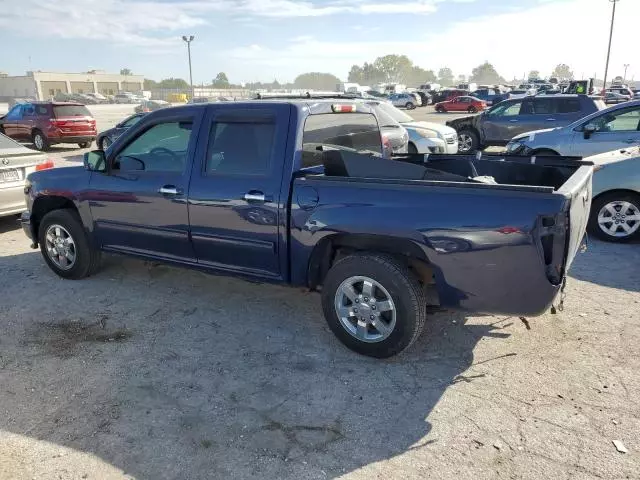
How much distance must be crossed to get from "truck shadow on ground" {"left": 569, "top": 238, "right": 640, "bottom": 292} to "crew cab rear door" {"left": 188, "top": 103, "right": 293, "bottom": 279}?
11.3ft

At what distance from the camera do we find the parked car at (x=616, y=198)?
616 centimetres

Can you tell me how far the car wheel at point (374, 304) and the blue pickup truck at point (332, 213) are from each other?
10 millimetres

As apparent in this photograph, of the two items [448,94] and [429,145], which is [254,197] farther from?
[448,94]

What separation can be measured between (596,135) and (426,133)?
3.54 meters

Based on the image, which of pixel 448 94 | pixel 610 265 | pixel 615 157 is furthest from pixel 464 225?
pixel 448 94

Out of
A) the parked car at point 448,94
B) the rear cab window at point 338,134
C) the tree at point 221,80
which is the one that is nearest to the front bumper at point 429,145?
the rear cab window at point 338,134

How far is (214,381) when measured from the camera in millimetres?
3537

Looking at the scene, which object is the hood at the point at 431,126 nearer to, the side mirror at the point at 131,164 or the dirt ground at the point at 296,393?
the dirt ground at the point at 296,393

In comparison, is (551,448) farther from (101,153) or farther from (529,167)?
Result: (101,153)

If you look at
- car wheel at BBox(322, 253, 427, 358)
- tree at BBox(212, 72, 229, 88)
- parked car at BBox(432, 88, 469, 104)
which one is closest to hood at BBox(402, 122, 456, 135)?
car wheel at BBox(322, 253, 427, 358)

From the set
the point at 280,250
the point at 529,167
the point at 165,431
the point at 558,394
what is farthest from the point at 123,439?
the point at 529,167

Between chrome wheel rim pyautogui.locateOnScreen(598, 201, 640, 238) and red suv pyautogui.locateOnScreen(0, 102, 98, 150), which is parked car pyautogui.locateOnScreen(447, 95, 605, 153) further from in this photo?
red suv pyautogui.locateOnScreen(0, 102, 98, 150)

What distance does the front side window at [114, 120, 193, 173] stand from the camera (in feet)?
14.4

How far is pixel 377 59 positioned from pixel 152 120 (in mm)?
200733
